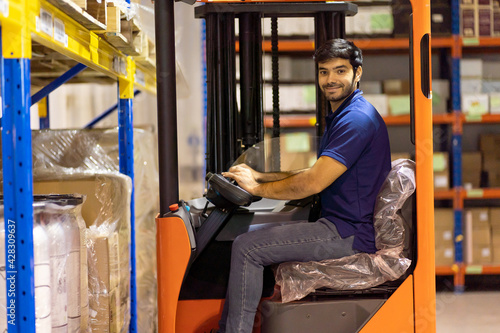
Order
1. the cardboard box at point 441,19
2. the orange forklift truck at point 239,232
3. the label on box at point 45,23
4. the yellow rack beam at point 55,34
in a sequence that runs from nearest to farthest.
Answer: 1. the yellow rack beam at point 55,34
2. the label on box at point 45,23
3. the orange forklift truck at point 239,232
4. the cardboard box at point 441,19

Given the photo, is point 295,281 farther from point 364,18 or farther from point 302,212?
point 364,18

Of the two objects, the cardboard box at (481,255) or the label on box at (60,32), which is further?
the cardboard box at (481,255)

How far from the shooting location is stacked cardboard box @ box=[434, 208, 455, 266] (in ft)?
20.2

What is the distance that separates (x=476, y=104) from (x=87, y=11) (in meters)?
4.88

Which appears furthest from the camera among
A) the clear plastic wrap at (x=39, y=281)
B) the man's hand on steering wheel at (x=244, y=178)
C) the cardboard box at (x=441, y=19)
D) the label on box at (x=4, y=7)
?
the cardboard box at (x=441, y=19)

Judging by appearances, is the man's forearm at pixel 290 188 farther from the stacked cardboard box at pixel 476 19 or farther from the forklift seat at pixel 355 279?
the stacked cardboard box at pixel 476 19

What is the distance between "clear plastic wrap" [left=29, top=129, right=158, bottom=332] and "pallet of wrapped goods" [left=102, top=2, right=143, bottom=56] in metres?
0.82

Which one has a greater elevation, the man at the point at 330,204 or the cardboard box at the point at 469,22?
the cardboard box at the point at 469,22

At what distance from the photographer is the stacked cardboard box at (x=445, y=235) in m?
6.16

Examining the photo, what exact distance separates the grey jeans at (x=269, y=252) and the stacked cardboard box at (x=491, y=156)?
432 cm

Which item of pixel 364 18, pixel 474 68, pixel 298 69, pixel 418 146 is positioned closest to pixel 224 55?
pixel 418 146

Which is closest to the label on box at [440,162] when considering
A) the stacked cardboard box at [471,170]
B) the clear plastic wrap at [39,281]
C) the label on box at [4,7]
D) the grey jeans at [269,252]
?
the stacked cardboard box at [471,170]

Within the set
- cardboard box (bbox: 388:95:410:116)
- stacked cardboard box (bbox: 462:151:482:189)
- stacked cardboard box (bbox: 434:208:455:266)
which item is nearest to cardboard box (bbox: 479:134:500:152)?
stacked cardboard box (bbox: 462:151:482:189)

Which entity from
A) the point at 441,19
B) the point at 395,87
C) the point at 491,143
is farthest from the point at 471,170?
the point at 441,19
